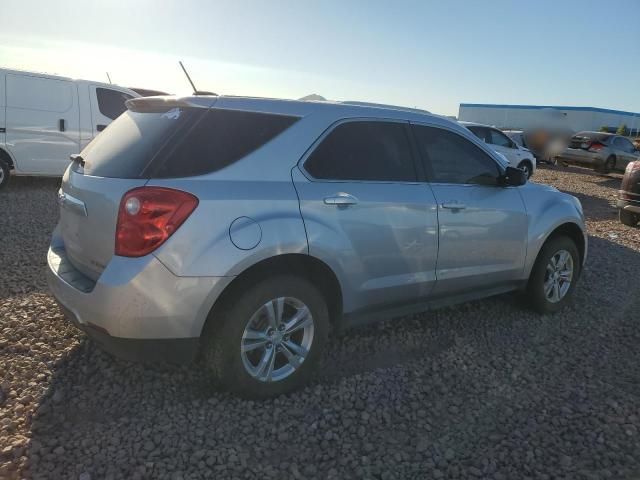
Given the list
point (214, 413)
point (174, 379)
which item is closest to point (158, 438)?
point (214, 413)

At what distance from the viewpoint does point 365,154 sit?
3.49 meters

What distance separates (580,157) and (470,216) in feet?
57.0

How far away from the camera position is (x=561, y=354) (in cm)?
404

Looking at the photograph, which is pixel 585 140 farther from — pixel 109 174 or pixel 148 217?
pixel 148 217

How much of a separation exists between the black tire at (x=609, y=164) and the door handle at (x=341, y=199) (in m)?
18.6

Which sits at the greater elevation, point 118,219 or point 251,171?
point 251,171

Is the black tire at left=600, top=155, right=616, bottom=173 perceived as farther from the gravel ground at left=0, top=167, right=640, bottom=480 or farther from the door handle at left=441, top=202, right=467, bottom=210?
the door handle at left=441, top=202, right=467, bottom=210

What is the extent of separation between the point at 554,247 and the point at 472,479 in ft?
9.01

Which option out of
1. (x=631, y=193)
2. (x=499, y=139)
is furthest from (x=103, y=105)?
(x=499, y=139)

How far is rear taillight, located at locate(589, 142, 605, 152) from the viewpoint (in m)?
19.0

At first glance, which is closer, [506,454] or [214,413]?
[506,454]

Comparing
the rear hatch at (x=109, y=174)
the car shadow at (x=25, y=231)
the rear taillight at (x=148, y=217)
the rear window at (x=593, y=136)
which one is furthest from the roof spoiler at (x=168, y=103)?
the rear window at (x=593, y=136)

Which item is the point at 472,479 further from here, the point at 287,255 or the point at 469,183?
the point at 469,183

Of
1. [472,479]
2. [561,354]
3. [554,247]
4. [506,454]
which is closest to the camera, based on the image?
[472,479]
